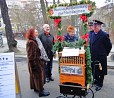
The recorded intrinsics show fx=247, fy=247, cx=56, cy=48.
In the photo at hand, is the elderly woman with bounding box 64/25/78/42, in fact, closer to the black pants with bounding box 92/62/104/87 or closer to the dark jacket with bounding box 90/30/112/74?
the dark jacket with bounding box 90/30/112/74

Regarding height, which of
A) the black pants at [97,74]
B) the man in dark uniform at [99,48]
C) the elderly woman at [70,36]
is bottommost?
the black pants at [97,74]

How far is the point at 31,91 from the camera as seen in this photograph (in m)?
6.79

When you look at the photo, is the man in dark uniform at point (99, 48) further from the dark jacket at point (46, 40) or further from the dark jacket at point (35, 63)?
the dark jacket at point (35, 63)

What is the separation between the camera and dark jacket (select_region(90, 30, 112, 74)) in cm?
636

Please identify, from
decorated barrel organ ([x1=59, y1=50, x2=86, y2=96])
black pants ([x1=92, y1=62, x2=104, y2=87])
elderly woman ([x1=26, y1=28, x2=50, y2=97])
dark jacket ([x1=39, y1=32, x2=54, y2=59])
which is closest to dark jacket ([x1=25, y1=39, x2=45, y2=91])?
elderly woman ([x1=26, y1=28, x2=50, y2=97])

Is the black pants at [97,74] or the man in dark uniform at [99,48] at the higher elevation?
the man in dark uniform at [99,48]

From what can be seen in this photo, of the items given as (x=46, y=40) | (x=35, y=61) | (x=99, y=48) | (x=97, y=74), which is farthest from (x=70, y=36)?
(x=97, y=74)

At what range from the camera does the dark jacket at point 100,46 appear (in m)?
6.36

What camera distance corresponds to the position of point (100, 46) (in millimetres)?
6418

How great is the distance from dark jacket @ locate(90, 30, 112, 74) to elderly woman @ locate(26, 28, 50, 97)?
147cm

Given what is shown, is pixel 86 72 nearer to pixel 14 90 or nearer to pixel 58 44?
pixel 58 44

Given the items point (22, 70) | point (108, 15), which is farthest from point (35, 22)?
point (22, 70)

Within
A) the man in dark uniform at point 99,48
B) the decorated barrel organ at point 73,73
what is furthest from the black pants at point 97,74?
the decorated barrel organ at point 73,73

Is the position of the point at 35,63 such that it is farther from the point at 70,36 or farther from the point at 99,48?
the point at 99,48
